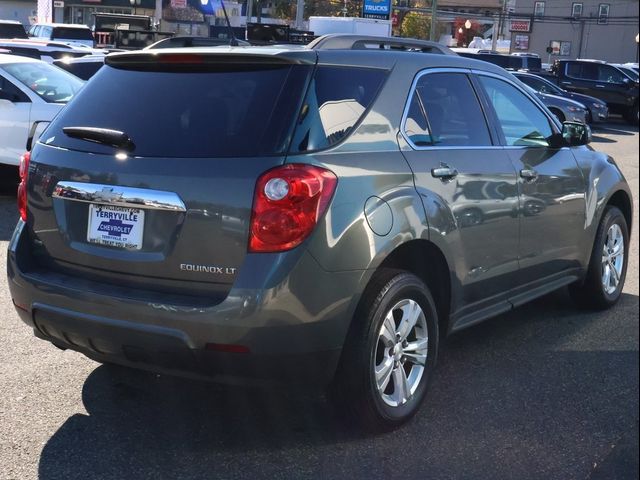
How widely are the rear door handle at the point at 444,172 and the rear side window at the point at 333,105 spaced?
0.49 m

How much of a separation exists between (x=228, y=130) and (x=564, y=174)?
2.53 meters

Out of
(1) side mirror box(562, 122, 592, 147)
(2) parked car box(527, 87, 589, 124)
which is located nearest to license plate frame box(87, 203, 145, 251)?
(1) side mirror box(562, 122, 592, 147)

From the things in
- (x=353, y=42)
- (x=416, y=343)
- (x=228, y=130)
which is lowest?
(x=416, y=343)

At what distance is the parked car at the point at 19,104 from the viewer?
988 centimetres

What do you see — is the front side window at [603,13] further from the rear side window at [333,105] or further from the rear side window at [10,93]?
the rear side window at [10,93]

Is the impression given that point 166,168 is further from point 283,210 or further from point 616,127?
point 616,127

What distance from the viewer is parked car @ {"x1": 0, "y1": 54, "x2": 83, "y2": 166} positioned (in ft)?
32.4

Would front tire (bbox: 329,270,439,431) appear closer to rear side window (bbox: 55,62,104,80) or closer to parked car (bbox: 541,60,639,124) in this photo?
rear side window (bbox: 55,62,104,80)

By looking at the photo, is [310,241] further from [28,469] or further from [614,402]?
[614,402]

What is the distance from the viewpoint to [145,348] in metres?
3.54

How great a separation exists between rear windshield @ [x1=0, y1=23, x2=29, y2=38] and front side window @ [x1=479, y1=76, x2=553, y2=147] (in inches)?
1049

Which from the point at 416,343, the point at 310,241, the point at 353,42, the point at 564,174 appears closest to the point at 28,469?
the point at 310,241

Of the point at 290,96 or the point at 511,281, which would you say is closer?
the point at 290,96

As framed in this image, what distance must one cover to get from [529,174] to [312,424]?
1.98m
